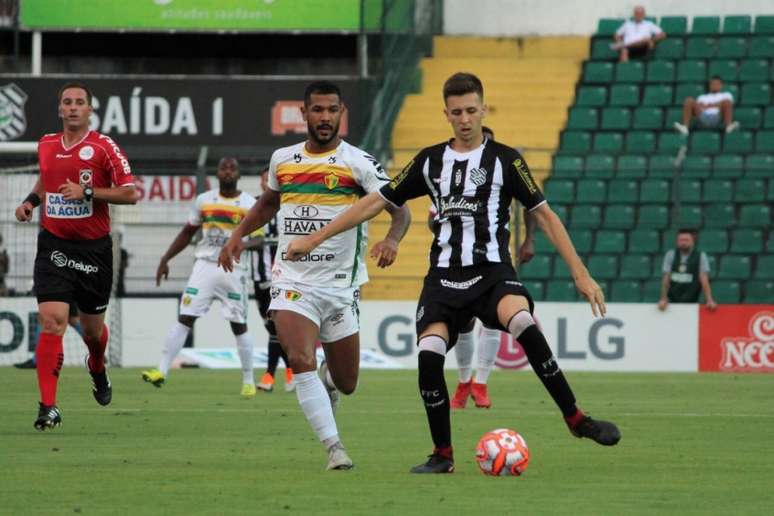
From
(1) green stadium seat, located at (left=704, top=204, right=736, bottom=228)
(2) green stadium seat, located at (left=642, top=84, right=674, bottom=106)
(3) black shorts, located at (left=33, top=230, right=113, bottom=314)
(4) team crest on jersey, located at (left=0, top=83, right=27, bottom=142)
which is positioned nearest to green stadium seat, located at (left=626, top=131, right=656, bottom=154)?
(2) green stadium seat, located at (left=642, top=84, right=674, bottom=106)

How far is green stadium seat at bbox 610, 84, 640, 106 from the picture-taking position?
2789 cm

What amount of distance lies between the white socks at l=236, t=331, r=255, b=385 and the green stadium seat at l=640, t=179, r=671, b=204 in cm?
895

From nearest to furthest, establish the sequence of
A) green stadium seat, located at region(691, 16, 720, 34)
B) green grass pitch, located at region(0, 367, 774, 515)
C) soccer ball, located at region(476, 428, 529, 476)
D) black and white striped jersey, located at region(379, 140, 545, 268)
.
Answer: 1. green grass pitch, located at region(0, 367, 774, 515)
2. soccer ball, located at region(476, 428, 529, 476)
3. black and white striped jersey, located at region(379, 140, 545, 268)
4. green stadium seat, located at region(691, 16, 720, 34)

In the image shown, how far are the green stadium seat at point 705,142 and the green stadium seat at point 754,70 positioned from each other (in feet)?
6.14

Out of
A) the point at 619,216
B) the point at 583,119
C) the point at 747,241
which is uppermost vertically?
the point at 583,119

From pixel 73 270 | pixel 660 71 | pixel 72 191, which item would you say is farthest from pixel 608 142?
pixel 72 191

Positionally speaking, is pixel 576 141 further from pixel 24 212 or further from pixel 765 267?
pixel 24 212

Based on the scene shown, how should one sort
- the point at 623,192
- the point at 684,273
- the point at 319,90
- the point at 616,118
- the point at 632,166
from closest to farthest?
the point at 319,90
the point at 684,273
the point at 632,166
the point at 623,192
the point at 616,118

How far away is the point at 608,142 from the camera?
26.9 metres

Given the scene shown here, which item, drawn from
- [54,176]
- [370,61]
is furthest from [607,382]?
[370,61]

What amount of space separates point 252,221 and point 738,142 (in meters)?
18.0

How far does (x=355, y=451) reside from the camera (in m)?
9.99

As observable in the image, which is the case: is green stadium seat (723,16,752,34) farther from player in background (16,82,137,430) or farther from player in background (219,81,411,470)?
player in background (219,81,411,470)

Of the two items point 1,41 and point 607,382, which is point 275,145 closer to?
point 1,41
